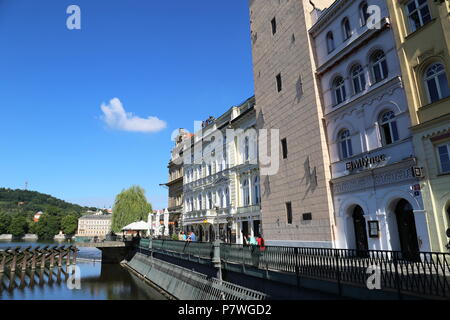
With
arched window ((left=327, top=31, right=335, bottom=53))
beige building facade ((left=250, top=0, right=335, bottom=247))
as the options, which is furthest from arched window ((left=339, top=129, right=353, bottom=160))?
arched window ((left=327, top=31, right=335, bottom=53))

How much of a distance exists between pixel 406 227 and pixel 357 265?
164 inches

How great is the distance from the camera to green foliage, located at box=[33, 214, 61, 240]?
455 ft

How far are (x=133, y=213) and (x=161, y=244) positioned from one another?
2683 centimetres

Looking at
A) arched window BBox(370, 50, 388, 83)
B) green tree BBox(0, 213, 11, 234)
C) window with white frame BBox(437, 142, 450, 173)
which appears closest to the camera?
window with white frame BBox(437, 142, 450, 173)

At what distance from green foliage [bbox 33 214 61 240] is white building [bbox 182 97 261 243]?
128m

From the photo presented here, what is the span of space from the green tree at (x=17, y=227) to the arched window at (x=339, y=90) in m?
160

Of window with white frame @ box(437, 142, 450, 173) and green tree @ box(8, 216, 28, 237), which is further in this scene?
green tree @ box(8, 216, 28, 237)

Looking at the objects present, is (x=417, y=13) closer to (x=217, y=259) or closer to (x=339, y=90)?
(x=339, y=90)

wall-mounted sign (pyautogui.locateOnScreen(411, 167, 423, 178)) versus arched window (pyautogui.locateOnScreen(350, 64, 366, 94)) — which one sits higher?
arched window (pyautogui.locateOnScreen(350, 64, 366, 94))

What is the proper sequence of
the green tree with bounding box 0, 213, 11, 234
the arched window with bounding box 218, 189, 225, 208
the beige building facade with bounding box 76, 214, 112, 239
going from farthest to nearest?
the beige building facade with bounding box 76, 214, 112, 239, the green tree with bounding box 0, 213, 11, 234, the arched window with bounding box 218, 189, 225, 208

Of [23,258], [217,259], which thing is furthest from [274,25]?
[23,258]

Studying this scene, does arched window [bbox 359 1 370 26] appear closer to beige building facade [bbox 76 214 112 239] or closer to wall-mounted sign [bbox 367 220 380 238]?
wall-mounted sign [bbox 367 220 380 238]

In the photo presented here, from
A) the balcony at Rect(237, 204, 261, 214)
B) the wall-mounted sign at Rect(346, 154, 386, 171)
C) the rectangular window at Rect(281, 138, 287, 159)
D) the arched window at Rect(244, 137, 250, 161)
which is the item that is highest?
the arched window at Rect(244, 137, 250, 161)

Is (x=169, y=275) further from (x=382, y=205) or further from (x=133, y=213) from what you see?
(x=133, y=213)
